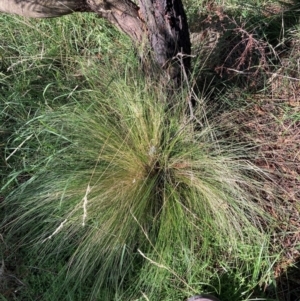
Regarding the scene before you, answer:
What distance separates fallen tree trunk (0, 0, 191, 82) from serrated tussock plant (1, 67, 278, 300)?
0.50 ft

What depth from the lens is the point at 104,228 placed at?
5.64 ft

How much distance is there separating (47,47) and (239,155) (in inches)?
48.7

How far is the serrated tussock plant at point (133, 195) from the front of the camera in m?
1.71

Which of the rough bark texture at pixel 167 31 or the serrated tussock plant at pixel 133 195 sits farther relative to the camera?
the rough bark texture at pixel 167 31

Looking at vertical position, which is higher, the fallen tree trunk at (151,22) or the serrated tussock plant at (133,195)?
the fallen tree trunk at (151,22)

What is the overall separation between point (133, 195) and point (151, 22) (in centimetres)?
73

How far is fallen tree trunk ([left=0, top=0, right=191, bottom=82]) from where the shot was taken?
1.91 m

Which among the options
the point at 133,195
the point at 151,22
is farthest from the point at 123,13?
the point at 133,195

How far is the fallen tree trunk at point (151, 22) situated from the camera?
6.25 ft

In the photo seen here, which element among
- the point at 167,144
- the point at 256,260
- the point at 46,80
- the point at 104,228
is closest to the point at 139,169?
the point at 167,144

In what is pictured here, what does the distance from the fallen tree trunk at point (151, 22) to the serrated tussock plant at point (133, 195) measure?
0.15 metres

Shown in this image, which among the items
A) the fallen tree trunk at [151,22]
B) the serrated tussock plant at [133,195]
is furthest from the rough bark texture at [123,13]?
the serrated tussock plant at [133,195]

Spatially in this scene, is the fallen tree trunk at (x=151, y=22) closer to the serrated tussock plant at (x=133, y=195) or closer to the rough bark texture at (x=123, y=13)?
the rough bark texture at (x=123, y=13)

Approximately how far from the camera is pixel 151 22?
1921 millimetres
